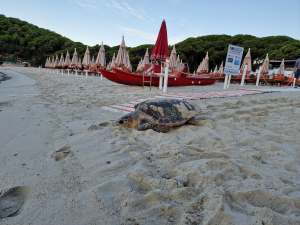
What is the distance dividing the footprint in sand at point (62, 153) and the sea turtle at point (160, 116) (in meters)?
1.07

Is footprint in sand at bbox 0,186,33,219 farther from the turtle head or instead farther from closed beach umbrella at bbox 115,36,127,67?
closed beach umbrella at bbox 115,36,127,67

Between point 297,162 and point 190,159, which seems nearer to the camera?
point 297,162

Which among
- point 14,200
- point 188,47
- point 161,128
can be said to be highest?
point 188,47

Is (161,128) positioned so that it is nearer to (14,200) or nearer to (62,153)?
(62,153)

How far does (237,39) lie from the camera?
123 ft

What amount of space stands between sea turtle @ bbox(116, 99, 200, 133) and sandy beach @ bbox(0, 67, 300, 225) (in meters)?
0.17

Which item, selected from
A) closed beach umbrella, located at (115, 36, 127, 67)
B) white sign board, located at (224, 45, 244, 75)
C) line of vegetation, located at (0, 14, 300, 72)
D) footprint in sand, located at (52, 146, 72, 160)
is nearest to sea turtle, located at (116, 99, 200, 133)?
footprint in sand, located at (52, 146, 72, 160)

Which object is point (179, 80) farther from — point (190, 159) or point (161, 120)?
point (190, 159)

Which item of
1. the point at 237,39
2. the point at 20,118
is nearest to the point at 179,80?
the point at 20,118

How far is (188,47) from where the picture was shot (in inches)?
1436

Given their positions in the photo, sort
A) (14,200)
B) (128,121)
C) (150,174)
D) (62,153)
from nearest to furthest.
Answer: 1. (14,200)
2. (150,174)
3. (62,153)
4. (128,121)

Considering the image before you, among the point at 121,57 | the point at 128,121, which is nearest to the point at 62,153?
the point at 128,121

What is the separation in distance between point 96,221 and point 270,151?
2081 mm

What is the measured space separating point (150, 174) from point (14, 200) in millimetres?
1081
